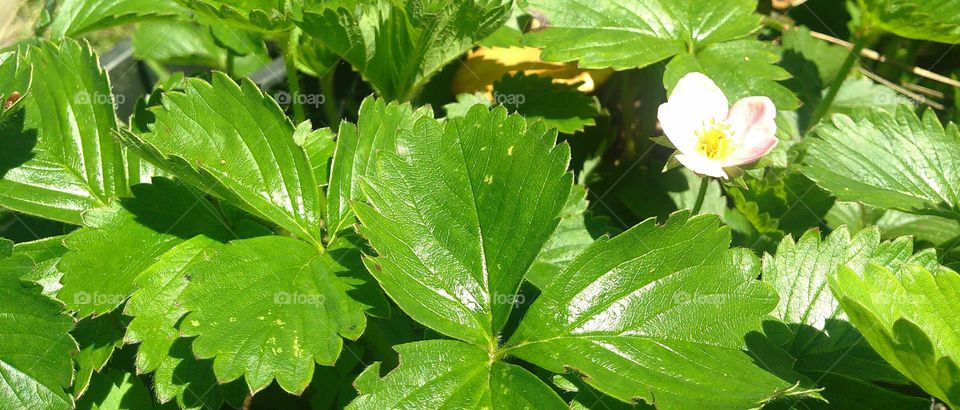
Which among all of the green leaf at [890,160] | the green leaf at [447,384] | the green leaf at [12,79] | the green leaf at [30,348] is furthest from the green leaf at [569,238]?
the green leaf at [12,79]

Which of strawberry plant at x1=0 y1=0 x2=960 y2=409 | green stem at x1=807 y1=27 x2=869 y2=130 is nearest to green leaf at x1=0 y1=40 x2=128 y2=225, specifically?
strawberry plant at x1=0 y1=0 x2=960 y2=409

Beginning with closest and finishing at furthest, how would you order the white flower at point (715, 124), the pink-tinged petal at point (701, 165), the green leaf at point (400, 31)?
the pink-tinged petal at point (701, 165), the white flower at point (715, 124), the green leaf at point (400, 31)

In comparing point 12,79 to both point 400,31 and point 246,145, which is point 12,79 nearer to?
point 246,145

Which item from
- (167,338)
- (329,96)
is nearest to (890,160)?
(329,96)

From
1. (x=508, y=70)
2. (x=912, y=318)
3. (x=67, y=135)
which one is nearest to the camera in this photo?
(x=912, y=318)

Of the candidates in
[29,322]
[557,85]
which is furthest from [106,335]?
[557,85]

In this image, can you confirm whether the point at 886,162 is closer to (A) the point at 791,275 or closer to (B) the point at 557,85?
(A) the point at 791,275

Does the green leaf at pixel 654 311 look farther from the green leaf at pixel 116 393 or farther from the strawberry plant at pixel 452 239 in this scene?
the green leaf at pixel 116 393
